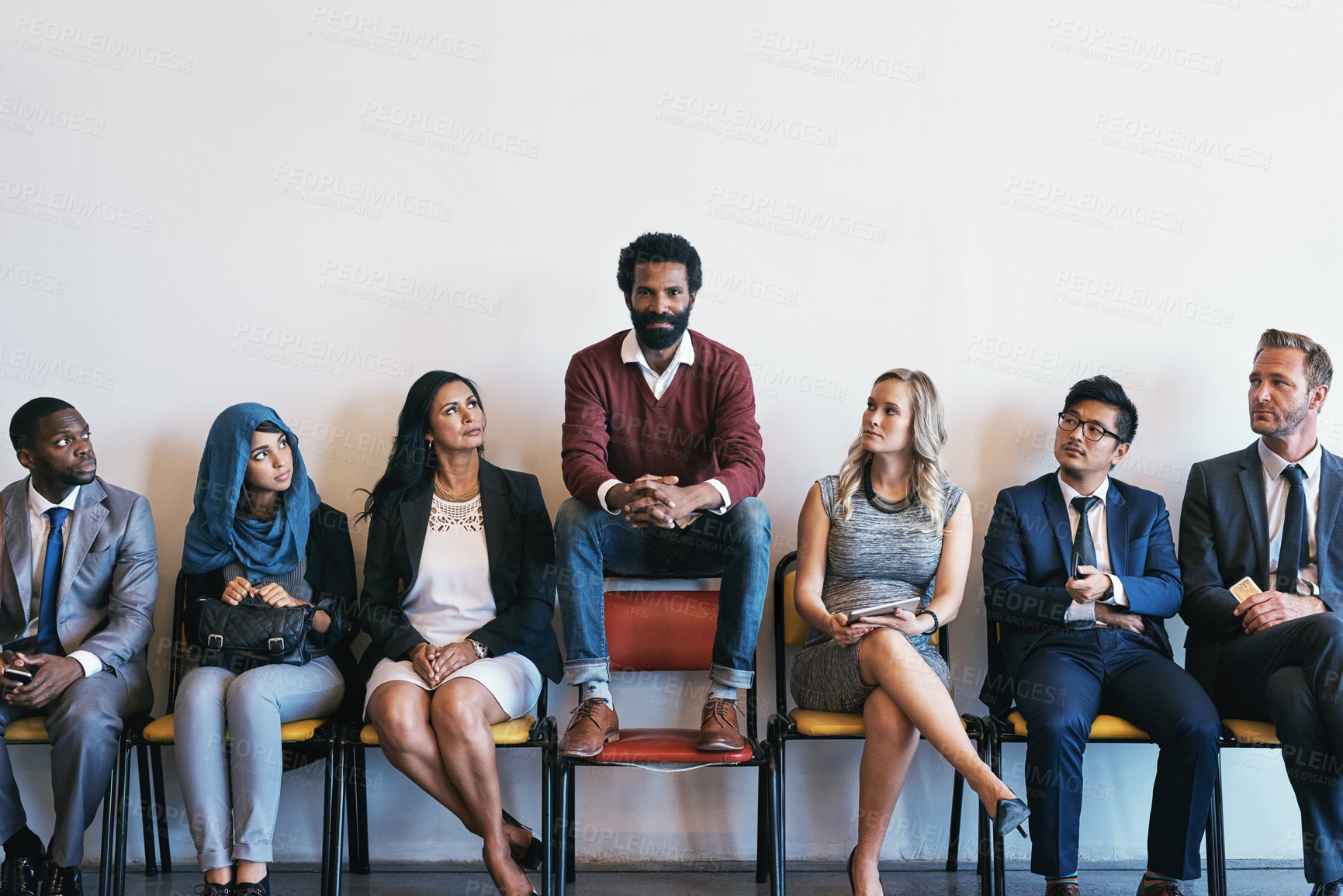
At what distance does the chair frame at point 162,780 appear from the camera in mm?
2900

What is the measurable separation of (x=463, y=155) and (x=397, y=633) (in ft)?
5.68

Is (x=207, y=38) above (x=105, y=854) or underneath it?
above

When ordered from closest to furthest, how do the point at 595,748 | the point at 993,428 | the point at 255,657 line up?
1. the point at 595,748
2. the point at 255,657
3. the point at 993,428

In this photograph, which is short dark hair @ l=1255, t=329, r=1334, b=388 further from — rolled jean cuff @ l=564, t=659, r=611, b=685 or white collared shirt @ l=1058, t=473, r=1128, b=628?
rolled jean cuff @ l=564, t=659, r=611, b=685

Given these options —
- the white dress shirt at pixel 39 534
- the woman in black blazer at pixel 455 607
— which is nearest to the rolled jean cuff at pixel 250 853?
the woman in black blazer at pixel 455 607

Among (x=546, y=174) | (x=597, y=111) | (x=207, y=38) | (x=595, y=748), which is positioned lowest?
(x=595, y=748)

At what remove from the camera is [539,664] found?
10.4 feet

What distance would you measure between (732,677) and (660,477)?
2.15ft

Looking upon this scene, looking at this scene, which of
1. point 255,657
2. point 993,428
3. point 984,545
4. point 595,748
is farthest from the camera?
point 993,428

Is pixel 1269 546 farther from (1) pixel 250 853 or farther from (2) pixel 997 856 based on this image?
(1) pixel 250 853

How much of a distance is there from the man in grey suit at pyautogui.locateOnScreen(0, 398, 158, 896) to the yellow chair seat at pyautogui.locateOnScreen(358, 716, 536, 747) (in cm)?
78

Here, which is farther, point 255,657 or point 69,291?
point 69,291

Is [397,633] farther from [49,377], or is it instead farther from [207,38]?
[207,38]

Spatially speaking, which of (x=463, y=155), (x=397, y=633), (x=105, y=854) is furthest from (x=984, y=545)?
(x=105, y=854)
